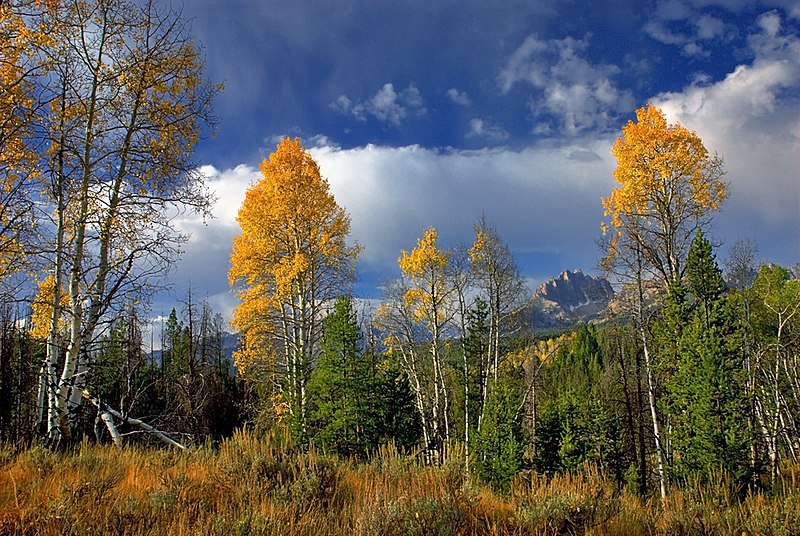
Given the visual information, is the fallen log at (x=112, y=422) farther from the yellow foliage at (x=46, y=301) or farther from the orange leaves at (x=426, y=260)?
the orange leaves at (x=426, y=260)

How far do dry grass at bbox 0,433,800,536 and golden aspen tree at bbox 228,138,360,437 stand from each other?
367 inches

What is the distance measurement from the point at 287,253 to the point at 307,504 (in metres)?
11.4

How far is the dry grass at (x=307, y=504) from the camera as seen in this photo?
3123mm

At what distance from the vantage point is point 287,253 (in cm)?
1464

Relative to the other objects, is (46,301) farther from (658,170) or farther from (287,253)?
(658,170)

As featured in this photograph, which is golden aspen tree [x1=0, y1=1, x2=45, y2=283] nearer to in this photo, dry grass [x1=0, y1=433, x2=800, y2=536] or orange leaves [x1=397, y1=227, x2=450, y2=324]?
dry grass [x1=0, y1=433, x2=800, y2=536]

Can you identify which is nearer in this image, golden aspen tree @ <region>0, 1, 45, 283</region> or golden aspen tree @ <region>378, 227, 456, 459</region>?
golden aspen tree @ <region>0, 1, 45, 283</region>

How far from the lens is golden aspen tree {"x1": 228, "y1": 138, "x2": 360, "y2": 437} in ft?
46.8

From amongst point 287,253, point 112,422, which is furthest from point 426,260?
point 112,422

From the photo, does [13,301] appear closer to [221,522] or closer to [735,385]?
[221,522]

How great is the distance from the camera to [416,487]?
4.38 m

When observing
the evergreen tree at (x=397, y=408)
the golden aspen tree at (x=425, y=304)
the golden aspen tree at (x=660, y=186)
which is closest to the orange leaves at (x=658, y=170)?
the golden aspen tree at (x=660, y=186)

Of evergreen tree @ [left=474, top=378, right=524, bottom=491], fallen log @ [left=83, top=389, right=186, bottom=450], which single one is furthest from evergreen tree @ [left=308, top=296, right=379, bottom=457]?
fallen log @ [left=83, top=389, right=186, bottom=450]

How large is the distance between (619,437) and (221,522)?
2991 cm
